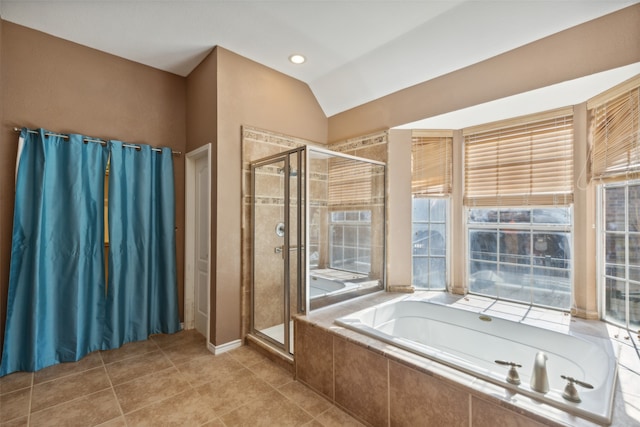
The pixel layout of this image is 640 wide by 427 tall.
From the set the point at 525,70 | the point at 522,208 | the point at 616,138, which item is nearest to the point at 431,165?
the point at 522,208

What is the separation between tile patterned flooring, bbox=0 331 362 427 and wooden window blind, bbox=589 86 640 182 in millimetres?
2496

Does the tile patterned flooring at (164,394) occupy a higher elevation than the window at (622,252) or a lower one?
lower

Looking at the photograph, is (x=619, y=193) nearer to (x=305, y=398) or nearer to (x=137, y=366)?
(x=305, y=398)

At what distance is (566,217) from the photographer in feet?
8.19

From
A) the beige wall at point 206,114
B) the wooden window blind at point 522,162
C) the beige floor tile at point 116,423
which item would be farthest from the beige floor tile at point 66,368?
the wooden window blind at point 522,162

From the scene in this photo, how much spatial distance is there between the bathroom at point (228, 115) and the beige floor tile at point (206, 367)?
0.46 feet

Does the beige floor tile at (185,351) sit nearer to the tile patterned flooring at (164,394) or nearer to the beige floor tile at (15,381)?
the tile patterned flooring at (164,394)

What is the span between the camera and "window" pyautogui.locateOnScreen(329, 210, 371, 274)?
2699 mm

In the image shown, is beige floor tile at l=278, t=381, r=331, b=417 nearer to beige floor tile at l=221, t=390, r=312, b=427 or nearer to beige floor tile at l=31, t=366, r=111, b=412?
beige floor tile at l=221, t=390, r=312, b=427

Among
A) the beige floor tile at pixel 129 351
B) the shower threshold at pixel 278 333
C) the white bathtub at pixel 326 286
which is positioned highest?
the white bathtub at pixel 326 286

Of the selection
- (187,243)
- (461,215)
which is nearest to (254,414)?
(187,243)

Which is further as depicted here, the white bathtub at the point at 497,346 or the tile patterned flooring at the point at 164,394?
the tile patterned flooring at the point at 164,394

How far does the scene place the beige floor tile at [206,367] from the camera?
2275mm

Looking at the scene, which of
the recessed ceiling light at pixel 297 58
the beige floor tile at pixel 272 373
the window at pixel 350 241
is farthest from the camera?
the recessed ceiling light at pixel 297 58
